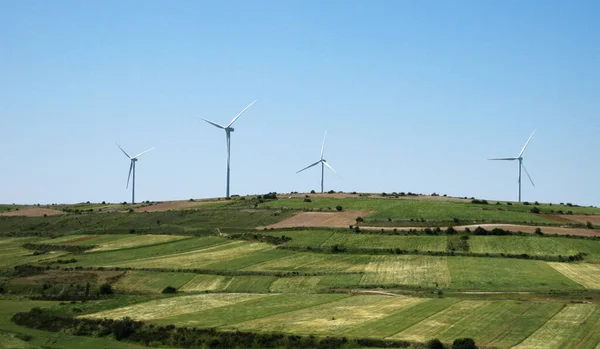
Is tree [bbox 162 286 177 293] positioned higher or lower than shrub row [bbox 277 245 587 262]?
lower

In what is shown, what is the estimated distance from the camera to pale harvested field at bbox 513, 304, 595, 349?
66431mm

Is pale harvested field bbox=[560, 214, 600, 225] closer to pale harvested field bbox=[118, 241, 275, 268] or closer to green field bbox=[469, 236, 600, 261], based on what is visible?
green field bbox=[469, 236, 600, 261]

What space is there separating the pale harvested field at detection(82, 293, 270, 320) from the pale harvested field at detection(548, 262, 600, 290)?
41.3m

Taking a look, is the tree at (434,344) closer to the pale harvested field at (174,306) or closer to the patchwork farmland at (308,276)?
the patchwork farmland at (308,276)

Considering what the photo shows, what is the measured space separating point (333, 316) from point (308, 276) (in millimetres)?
31515

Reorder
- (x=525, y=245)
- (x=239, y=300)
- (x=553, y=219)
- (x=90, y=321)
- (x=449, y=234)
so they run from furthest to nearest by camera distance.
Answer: (x=553, y=219)
(x=449, y=234)
(x=525, y=245)
(x=239, y=300)
(x=90, y=321)

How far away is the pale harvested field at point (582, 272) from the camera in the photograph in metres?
103

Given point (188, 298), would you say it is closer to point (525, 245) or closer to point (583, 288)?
point (583, 288)

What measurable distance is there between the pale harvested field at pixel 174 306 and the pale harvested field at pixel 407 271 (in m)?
18.8

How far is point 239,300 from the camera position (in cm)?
9488

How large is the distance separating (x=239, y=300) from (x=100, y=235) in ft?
262

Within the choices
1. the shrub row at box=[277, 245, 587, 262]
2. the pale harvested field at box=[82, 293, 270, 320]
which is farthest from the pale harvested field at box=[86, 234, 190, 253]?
the pale harvested field at box=[82, 293, 270, 320]

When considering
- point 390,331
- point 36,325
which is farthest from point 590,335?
point 36,325

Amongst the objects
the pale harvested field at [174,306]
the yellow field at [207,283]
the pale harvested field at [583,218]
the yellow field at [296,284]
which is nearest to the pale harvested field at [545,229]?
the pale harvested field at [583,218]
